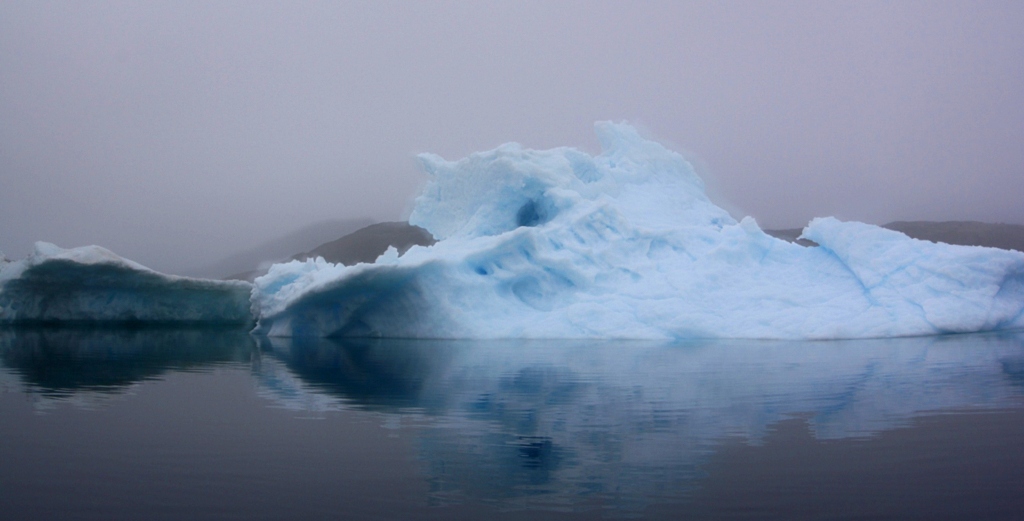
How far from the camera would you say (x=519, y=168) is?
52.5 feet

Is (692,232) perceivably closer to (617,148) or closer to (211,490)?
(617,148)

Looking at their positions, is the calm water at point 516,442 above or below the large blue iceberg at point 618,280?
below

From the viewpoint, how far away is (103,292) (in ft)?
58.4

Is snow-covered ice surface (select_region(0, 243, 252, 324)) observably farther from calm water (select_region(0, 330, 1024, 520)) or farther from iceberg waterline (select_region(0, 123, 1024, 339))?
calm water (select_region(0, 330, 1024, 520))

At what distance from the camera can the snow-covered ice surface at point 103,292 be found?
16.1 metres

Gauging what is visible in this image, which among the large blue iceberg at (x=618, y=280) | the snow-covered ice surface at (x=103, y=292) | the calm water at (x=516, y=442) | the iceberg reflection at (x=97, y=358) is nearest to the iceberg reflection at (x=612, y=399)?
the calm water at (x=516, y=442)

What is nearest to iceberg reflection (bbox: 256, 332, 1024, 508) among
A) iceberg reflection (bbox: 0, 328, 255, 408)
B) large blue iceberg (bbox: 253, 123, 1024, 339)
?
iceberg reflection (bbox: 0, 328, 255, 408)

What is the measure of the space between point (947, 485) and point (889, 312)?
11357mm

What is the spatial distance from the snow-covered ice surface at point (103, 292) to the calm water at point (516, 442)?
833cm

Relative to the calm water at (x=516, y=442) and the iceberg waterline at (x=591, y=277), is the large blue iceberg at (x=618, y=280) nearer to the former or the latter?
the iceberg waterline at (x=591, y=277)

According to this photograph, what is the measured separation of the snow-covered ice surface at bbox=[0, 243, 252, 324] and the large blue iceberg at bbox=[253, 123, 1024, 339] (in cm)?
221

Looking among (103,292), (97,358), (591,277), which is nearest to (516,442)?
(97,358)

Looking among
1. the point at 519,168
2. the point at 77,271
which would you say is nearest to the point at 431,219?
the point at 519,168

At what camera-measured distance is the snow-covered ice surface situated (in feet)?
52.7
